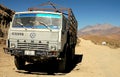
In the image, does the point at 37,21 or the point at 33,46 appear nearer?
the point at 33,46

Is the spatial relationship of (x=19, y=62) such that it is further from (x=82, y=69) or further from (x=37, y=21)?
(x=82, y=69)

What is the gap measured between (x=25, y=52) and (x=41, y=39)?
0.89m

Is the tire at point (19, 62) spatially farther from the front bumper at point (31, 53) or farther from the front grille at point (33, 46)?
the front grille at point (33, 46)

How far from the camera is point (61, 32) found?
A: 39.0ft

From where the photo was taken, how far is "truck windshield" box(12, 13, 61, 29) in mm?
12219

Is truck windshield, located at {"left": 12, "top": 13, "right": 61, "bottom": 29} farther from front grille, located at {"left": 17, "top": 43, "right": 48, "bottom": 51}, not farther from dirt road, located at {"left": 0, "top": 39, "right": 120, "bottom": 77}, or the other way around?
dirt road, located at {"left": 0, "top": 39, "right": 120, "bottom": 77}

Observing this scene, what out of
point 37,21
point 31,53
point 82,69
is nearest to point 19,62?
point 31,53

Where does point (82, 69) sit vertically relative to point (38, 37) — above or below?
below

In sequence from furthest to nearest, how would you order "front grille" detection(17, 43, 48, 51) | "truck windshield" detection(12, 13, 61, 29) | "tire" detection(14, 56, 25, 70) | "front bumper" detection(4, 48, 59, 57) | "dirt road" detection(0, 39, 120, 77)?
"tire" detection(14, 56, 25, 70) < "truck windshield" detection(12, 13, 61, 29) < "dirt road" detection(0, 39, 120, 77) < "front grille" detection(17, 43, 48, 51) < "front bumper" detection(4, 48, 59, 57)

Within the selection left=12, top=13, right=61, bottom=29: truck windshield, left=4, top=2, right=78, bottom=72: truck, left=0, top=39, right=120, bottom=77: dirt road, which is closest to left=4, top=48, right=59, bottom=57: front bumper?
left=4, top=2, right=78, bottom=72: truck

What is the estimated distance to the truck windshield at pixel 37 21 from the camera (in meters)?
12.2

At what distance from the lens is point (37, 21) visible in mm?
12414

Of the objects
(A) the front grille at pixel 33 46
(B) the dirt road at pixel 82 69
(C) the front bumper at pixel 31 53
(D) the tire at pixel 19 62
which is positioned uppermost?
(A) the front grille at pixel 33 46

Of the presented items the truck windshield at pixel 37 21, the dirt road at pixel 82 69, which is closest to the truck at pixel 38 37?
the truck windshield at pixel 37 21
